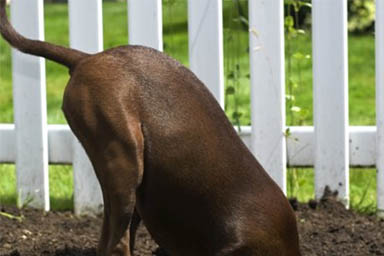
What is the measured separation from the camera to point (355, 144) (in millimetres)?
4582

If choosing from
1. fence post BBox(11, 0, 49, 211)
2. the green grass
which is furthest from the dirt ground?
the green grass

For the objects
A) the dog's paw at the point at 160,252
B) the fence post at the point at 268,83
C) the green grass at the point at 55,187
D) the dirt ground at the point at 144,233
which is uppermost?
the fence post at the point at 268,83

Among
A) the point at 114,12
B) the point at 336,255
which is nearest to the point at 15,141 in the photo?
the point at 336,255

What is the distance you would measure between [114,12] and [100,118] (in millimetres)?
7814

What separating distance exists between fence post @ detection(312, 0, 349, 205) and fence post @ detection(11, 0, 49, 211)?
1.20 metres

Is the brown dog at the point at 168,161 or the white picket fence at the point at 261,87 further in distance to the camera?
the white picket fence at the point at 261,87

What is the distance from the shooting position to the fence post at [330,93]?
4406 mm

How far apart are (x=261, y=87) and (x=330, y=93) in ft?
0.97

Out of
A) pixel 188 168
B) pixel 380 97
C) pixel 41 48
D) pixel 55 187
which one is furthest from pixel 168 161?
pixel 55 187

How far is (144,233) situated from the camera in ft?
14.1

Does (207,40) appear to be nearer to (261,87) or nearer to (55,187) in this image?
(261,87)

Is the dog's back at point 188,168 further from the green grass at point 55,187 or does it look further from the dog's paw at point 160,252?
the green grass at point 55,187

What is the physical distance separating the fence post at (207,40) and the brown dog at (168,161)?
1173 millimetres

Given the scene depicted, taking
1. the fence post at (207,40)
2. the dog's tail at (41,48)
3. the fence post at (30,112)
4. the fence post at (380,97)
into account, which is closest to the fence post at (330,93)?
Result: the fence post at (380,97)
